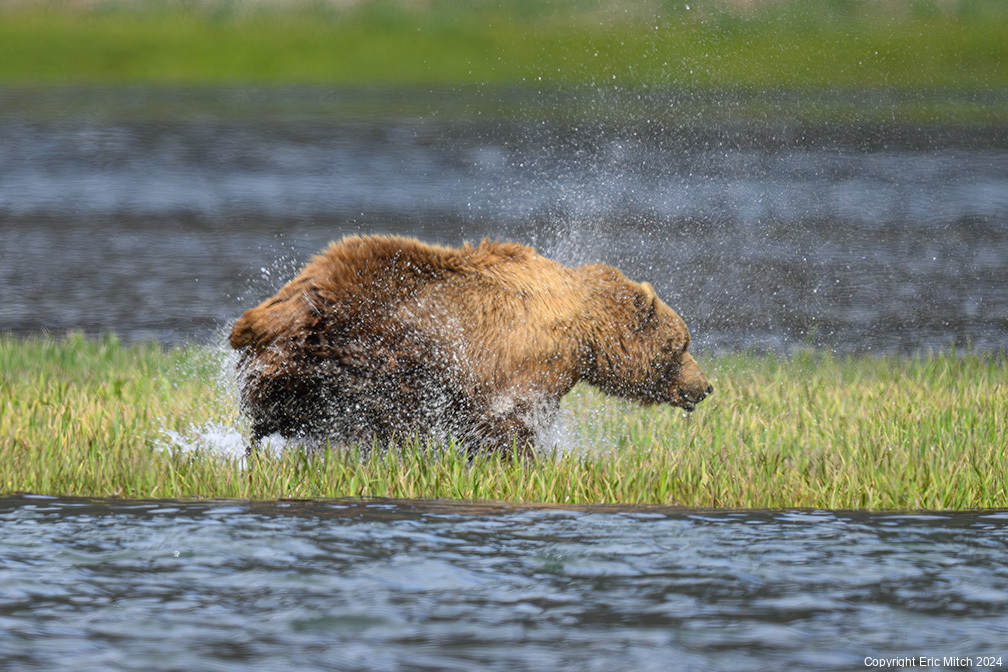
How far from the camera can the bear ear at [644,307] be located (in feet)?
23.8

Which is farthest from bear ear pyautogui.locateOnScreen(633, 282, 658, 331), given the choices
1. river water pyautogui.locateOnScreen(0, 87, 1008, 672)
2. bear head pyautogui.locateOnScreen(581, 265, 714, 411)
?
river water pyautogui.locateOnScreen(0, 87, 1008, 672)

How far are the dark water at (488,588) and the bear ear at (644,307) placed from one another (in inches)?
58.5

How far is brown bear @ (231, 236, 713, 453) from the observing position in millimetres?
6449

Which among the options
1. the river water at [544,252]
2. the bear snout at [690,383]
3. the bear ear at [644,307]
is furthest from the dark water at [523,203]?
the bear ear at [644,307]

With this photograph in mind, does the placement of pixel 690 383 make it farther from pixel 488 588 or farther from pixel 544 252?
pixel 544 252

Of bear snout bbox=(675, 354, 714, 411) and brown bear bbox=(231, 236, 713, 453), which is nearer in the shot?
brown bear bbox=(231, 236, 713, 453)

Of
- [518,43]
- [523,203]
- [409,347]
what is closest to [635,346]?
[409,347]

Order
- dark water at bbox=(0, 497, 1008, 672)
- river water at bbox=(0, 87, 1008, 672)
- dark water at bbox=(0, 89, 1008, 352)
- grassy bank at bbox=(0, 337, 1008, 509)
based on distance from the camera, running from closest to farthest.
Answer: dark water at bbox=(0, 497, 1008, 672) → river water at bbox=(0, 87, 1008, 672) → grassy bank at bbox=(0, 337, 1008, 509) → dark water at bbox=(0, 89, 1008, 352)

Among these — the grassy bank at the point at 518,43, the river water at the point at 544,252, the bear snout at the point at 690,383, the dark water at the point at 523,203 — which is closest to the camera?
the river water at the point at 544,252

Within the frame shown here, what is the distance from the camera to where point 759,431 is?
24.7ft

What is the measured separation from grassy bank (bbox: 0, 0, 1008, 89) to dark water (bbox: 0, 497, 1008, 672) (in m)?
16.5

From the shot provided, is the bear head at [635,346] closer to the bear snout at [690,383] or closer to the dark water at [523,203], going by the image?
the bear snout at [690,383]

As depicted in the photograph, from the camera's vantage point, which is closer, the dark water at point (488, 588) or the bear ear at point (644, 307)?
the dark water at point (488, 588)

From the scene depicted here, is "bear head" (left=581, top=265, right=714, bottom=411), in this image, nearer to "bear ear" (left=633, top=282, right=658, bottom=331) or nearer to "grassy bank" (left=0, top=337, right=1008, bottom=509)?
"bear ear" (left=633, top=282, right=658, bottom=331)
